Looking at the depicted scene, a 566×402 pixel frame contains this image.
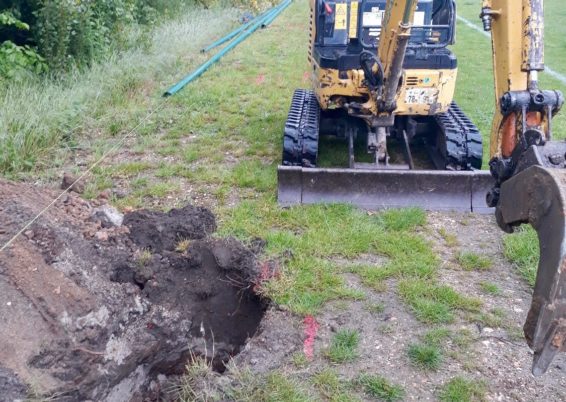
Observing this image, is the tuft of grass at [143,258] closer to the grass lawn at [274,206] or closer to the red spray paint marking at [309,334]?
the grass lawn at [274,206]

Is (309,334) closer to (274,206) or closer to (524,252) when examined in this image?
(274,206)

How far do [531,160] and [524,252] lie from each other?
7.02 feet

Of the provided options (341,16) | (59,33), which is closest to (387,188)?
(341,16)

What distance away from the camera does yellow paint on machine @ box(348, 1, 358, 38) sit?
6031 millimetres

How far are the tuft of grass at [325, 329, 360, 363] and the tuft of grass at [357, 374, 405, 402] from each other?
18 centimetres

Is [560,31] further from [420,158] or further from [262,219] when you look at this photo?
[262,219]

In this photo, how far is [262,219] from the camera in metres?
5.20

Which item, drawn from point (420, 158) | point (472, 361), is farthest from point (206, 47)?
point (472, 361)

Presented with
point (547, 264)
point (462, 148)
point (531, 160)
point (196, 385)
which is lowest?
point (196, 385)

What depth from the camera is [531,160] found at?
279 centimetres

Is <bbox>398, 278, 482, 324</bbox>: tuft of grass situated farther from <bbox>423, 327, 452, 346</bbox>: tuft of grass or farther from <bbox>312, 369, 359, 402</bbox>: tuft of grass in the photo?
<bbox>312, 369, 359, 402</bbox>: tuft of grass

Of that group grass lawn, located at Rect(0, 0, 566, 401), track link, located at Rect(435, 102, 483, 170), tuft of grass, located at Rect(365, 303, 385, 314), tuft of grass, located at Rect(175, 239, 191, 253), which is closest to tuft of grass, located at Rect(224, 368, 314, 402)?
grass lawn, located at Rect(0, 0, 566, 401)

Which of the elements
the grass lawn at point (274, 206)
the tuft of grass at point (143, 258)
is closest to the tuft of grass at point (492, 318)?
the grass lawn at point (274, 206)

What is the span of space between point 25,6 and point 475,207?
23.9 feet
